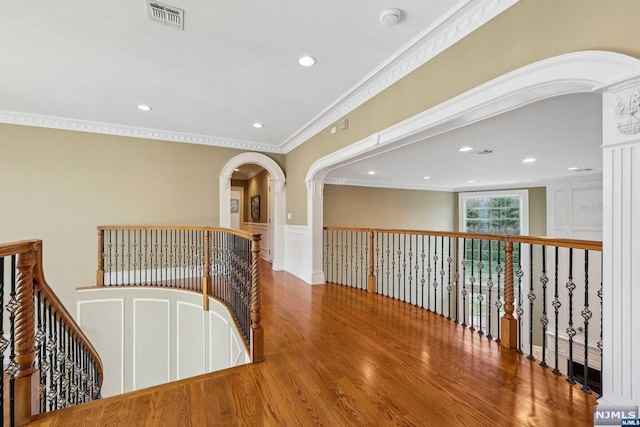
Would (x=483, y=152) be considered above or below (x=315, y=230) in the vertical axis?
above

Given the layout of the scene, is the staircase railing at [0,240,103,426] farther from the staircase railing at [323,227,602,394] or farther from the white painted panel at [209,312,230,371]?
the staircase railing at [323,227,602,394]

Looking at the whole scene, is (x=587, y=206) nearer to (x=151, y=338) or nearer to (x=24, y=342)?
(x=24, y=342)

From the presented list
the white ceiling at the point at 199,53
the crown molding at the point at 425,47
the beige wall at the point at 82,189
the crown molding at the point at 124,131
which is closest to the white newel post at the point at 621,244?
the crown molding at the point at 425,47

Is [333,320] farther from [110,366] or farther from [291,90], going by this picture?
[110,366]

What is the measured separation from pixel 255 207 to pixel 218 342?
5.11 m

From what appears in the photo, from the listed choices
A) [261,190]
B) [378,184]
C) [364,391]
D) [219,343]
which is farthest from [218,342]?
[378,184]

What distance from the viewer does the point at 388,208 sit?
7.99m

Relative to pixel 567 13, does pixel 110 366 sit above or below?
below

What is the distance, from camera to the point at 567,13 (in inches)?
61.2

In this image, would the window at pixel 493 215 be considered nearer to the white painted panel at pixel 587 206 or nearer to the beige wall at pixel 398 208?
the beige wall at pixel 398 208

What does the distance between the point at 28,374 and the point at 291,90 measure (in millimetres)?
3265

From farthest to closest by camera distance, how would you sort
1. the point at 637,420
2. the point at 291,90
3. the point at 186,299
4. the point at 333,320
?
the point at 186,299 < the point at 291,90 < the point at 333,320 < the point at 637,420

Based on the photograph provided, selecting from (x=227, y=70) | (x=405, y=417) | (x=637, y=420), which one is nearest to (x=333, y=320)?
(x=405, y=417)

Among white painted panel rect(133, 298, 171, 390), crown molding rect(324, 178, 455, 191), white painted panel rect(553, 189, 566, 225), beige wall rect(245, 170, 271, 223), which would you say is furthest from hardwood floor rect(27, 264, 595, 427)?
white painted panel rect(553, 189, 566, 225)
